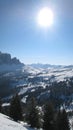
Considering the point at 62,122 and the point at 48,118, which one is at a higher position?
the point at 48,118

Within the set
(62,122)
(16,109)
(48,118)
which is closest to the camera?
(62,122)

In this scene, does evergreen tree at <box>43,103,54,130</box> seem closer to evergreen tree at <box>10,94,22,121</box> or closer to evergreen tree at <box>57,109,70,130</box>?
evergreen tree at <box>57,109,70,130</box>

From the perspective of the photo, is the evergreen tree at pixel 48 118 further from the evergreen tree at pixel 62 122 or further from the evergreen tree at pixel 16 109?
the evergreen tree at pixel 16 109

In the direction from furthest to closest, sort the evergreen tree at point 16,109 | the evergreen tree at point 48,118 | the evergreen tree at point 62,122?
the evergreen tree at point 16,109, the evergreen tree at point 48,118, the evergreen tree at point 62,122

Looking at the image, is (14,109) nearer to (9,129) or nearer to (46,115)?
(46,115)

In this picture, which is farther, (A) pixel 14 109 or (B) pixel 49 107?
(A) pixel 14 109

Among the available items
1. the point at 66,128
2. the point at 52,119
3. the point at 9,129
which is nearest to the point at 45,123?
the point at 52,119

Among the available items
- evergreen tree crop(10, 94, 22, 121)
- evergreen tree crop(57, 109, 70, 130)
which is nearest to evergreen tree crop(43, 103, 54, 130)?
evergreen tree crop(57, 109, 70, 130)

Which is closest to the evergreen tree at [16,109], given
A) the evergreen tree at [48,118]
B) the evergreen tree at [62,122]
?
the evergreen tree at [48,118]

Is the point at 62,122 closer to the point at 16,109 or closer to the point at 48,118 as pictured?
the point at 48,118

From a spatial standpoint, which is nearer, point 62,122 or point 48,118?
point 62,122

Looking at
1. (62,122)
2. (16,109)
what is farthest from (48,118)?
(16,109)

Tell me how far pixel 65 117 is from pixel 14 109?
51.6 ft

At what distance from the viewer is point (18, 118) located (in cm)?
6109
